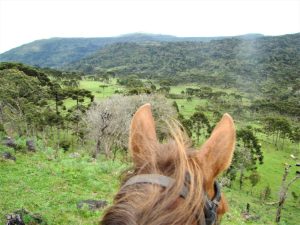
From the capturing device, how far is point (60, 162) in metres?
14.7

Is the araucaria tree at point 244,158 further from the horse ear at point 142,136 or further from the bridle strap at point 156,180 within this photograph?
the bridle strap at point 156,180

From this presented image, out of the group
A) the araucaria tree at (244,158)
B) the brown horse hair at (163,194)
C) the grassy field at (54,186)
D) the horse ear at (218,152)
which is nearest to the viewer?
the brown horse hair at (163,194)

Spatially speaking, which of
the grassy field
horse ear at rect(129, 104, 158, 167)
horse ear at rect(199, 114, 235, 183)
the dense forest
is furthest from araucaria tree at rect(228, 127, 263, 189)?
horse ear at rect(199, 114, 235, 183)

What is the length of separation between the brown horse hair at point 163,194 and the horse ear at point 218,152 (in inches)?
1.8

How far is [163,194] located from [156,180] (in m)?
0.09

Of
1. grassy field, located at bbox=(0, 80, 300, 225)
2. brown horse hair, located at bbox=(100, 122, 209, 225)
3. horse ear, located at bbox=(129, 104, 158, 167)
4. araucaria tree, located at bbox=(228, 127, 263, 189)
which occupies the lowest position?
araucaria tree, located at bbox=(228, 127, 263, 189)

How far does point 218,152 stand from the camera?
1.64m

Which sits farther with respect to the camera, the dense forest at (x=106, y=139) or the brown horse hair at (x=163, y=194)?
the dense forest at (x=106, y=139)

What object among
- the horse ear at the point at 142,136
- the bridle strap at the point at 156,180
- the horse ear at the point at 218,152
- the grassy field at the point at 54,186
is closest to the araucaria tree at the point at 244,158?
the grassy field at the point at 54,186

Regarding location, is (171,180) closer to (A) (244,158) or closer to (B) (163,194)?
(B) (163,194)

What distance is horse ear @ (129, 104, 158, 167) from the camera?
1774 millimetres

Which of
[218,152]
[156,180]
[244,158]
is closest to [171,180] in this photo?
[156,180]

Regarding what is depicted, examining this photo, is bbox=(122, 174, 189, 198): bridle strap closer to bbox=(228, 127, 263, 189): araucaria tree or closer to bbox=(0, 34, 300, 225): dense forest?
bbox=(0, 34, 300, 225): dense forest

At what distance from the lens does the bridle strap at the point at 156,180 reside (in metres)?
1.51
